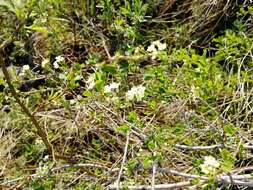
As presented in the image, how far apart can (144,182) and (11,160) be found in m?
0.86

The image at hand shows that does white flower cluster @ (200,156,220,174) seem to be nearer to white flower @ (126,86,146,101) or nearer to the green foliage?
the green foliage

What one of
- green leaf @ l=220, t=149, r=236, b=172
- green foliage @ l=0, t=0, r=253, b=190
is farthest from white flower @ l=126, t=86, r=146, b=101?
green leaf @ l=220, t=149, r=236, b=172

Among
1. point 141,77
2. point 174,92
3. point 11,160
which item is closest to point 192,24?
point 141,77

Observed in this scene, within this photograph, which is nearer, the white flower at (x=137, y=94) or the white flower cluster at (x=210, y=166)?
the white flower cluster at (x=210, y=166)

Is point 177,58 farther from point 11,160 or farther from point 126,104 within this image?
point 11,160

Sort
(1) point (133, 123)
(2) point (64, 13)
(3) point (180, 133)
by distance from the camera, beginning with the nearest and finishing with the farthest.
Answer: (1) point (133, 123), (3) point (180, 133), (2) point (64, 13)

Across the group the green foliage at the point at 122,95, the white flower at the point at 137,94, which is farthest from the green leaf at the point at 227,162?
the white flower at the point at 137,94

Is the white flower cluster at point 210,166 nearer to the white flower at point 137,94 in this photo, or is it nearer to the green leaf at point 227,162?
the green leaf at point 227,162

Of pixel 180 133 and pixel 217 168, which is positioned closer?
pixel 217 168

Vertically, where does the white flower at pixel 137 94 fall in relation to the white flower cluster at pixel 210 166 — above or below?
above

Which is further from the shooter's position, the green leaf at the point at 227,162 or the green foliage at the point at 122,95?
the green foliage at the point at 122,95

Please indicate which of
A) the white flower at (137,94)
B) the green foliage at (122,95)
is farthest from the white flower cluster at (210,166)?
the white flower at (137,94)

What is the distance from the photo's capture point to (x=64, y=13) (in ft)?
9.17

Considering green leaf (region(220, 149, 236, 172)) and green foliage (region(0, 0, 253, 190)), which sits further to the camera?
green foliage (region(0, 0, 253, 190))
